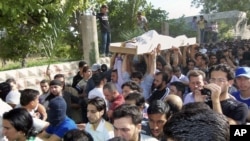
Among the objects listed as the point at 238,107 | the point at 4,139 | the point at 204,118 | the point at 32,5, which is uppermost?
the point at 32,5

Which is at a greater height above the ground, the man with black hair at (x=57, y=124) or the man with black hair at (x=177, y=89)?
the man with black hair at (x=177, y=89)

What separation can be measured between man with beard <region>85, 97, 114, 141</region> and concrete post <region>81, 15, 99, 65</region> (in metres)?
5.23

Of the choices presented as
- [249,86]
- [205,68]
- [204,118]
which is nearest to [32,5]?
[205,68]

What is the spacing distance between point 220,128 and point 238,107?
1812 mm

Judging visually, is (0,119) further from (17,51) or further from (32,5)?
(17,51)

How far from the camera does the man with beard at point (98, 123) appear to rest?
3917mm

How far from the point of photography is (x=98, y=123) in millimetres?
3975

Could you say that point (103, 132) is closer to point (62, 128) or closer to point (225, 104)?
point (62, 128)

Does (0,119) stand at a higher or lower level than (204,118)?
lower

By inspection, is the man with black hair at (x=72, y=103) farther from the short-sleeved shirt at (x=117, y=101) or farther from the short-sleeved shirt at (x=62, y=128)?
the short-sleeved shirt at (x=62, y=128)

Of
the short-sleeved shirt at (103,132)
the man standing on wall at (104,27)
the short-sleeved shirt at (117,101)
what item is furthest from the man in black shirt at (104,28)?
the short-sleeved shirt at (103,132)

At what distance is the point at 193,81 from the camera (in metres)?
4.62

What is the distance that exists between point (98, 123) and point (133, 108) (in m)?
0.60

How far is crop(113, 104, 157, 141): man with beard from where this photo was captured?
3.29m
